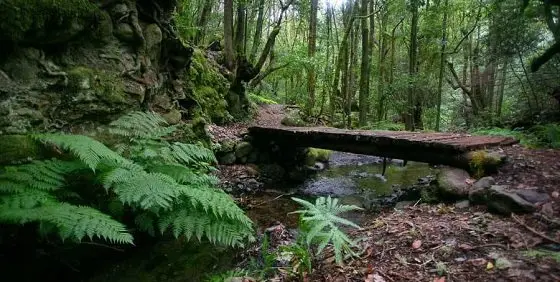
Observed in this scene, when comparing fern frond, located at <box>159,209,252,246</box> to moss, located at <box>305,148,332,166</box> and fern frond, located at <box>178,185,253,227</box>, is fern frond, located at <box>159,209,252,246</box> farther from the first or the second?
moss, located at <box>305,148,332,166</box>

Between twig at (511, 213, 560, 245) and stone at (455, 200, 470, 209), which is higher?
twig at (511, 213, 560, 245)

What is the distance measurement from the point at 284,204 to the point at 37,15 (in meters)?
4.28

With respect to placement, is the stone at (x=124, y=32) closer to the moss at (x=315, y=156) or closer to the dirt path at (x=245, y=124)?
the dirt path at (x=245, y=124)

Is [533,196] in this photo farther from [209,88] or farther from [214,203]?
[209,88]

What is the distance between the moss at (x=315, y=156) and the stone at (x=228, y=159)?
2.40 metres

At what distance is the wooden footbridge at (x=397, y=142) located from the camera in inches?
196

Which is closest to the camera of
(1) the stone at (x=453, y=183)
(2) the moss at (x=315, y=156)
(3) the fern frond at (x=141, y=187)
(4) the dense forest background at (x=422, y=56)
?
(3) the fern frond at (x=141, y=187)

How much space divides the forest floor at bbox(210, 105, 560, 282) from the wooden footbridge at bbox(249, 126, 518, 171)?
1.27 m

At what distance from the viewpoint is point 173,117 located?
20.8 feet

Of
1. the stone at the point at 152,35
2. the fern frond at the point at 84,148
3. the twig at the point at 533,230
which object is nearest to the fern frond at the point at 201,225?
the fern frond at the point at 84,148

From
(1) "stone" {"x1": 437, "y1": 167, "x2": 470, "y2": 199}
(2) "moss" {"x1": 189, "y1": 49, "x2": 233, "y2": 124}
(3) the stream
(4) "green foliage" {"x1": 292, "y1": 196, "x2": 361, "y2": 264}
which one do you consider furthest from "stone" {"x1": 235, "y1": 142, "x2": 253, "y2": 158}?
(4) "green foliage" {"x1": 292, "y1": 196, "x2": 361, "y2": 264}

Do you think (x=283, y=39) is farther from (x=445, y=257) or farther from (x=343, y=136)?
(x=445, y=257)

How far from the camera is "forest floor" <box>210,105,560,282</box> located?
221 centimetres

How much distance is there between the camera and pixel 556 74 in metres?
8.54
